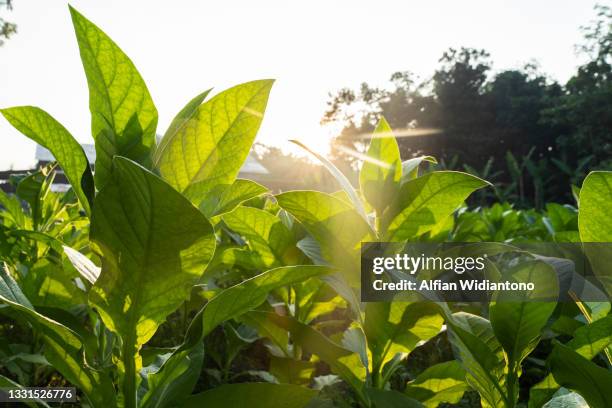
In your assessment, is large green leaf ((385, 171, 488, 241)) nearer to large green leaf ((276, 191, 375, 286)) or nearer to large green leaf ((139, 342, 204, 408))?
large green leaf ((276, 191, 375, 286))

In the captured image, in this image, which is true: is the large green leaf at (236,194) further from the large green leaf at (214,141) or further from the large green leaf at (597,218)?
the large green leaf at (597,218)

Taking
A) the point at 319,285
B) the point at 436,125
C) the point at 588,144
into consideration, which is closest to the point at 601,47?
the point at 588,144

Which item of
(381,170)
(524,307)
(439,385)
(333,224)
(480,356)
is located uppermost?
(381,170)

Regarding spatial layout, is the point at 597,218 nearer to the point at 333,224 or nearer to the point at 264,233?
the point at 333,224

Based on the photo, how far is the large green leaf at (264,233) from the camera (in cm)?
153

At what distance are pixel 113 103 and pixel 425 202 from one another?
2.54 ft

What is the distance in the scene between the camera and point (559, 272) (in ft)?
3.03

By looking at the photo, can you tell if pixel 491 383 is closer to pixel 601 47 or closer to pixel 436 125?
pixel 436 125

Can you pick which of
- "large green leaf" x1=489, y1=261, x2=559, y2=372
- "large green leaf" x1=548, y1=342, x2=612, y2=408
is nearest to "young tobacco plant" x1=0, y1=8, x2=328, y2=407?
"large green leaf" x1=489, y1=261, x2=559, y2=372

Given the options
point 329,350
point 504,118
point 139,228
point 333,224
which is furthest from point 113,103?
point 504,118

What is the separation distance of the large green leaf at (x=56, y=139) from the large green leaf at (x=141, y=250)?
176 millimetres

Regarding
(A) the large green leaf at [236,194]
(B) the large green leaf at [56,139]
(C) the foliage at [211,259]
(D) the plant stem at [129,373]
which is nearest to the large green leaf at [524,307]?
(C) the foliage at [211,259]

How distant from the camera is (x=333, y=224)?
129 cm

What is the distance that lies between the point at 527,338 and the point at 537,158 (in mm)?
48682
